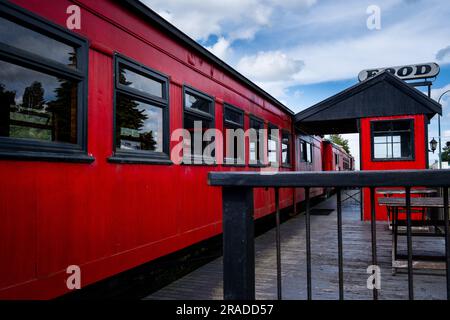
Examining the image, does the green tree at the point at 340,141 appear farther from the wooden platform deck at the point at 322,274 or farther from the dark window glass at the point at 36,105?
the dark window glass at the point at 36,105

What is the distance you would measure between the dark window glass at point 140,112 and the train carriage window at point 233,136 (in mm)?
2021

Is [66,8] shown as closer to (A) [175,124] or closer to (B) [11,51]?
(B) [11,51]

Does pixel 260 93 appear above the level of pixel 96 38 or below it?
above

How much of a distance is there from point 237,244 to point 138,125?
2.80m

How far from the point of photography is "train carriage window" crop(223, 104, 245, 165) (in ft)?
20.8

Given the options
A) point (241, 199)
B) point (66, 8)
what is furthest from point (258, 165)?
point (241, 199)

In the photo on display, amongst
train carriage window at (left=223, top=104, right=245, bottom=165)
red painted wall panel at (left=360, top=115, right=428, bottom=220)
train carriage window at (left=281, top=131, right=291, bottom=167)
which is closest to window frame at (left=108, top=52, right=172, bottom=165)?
train carriage window at (left=223, top=104, right=245, bottom=165)

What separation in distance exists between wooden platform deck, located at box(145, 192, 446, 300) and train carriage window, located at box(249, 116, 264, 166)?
5.59 feet

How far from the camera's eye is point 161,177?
4324mm

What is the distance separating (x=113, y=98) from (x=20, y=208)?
1.48 meters

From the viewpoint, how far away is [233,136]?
262 inches

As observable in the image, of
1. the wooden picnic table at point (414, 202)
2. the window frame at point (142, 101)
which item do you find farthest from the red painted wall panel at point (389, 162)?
the window frame at point (142, 101)
